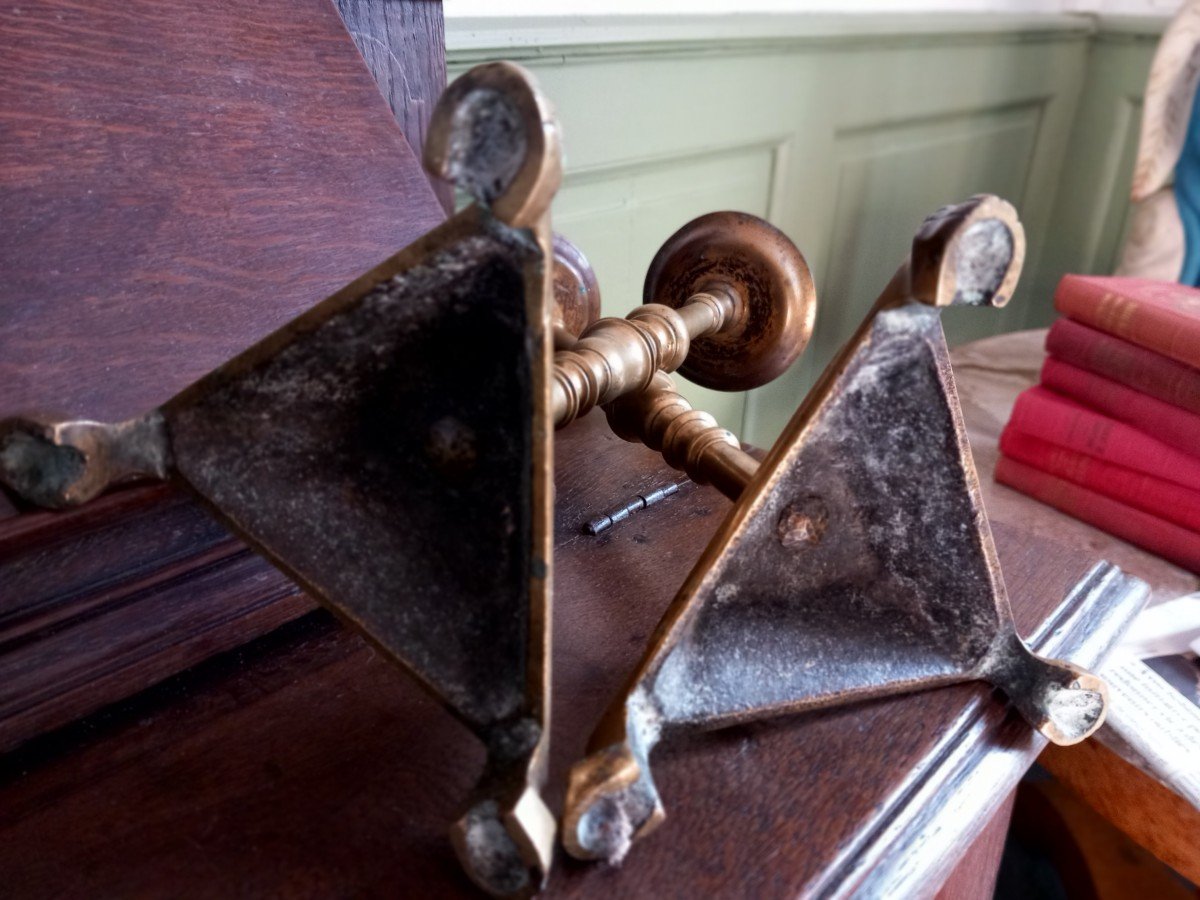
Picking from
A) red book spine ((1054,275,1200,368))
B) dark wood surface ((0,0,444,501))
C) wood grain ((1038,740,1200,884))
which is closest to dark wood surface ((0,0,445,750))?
dark wood surface ((0,0,444,501))

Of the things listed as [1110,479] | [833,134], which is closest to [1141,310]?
[1110,479]

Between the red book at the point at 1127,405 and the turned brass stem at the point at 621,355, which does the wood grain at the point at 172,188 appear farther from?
the red book at the point at 1127,405

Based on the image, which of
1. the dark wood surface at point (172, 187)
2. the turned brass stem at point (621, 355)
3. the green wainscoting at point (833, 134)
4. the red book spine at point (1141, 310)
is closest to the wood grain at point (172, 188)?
the dark wood surface at point (172, 187)

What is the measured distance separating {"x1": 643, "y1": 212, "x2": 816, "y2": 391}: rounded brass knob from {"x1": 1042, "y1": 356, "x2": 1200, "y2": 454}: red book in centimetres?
68

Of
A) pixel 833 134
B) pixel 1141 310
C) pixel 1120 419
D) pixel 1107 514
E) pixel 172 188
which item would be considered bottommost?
pixel 1107 514

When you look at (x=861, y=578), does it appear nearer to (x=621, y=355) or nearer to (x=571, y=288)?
(x=621, y=355)

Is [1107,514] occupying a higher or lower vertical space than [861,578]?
lower

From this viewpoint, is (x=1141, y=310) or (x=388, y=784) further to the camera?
(x=1141, y=310)

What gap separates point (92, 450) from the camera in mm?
325

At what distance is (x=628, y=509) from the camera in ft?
1.69

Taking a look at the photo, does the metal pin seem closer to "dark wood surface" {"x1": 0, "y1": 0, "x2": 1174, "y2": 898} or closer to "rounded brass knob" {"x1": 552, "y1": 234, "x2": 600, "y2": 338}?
"dark wood surface" {"x1": 0, "y1": 0, "x2": 1174, "y2": 898}

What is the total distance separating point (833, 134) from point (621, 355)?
956 mm

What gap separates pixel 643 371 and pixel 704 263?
0.43 ft

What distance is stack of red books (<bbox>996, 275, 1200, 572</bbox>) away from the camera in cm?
102
